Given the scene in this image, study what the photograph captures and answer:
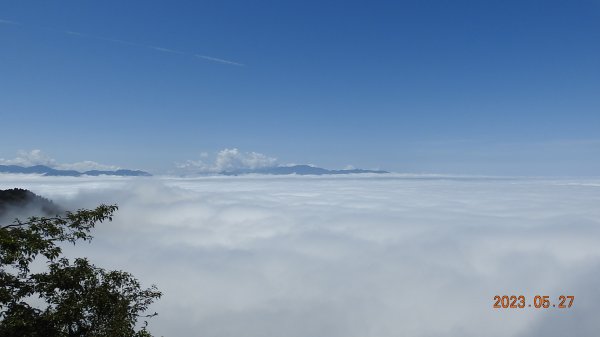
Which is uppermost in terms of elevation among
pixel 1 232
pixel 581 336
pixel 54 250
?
pixel 1 232

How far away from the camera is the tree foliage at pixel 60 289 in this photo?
41.7ft

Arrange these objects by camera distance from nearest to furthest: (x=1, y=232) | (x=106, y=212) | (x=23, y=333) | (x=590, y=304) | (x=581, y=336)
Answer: (x=1, y=232)
(x=23, y=333)
(x=106, y=212)
(x=581, y=336)
(x=590, y=304)

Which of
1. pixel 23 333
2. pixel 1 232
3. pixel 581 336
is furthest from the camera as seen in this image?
pixel 581 336

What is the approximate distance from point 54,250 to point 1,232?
1804mm

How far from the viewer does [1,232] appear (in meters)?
12.1

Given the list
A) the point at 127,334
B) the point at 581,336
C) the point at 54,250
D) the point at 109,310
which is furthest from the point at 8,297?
the point at 581,336

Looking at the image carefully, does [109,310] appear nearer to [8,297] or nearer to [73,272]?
[73,272]

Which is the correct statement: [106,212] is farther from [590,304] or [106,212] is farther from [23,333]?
[590,304]

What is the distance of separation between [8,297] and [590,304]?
269m

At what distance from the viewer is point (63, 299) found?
14.0 meters

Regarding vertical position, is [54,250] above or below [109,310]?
above

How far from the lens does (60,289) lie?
48.0 feet

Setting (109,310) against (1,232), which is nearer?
(1,232)

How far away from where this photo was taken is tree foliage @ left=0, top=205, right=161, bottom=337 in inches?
501
